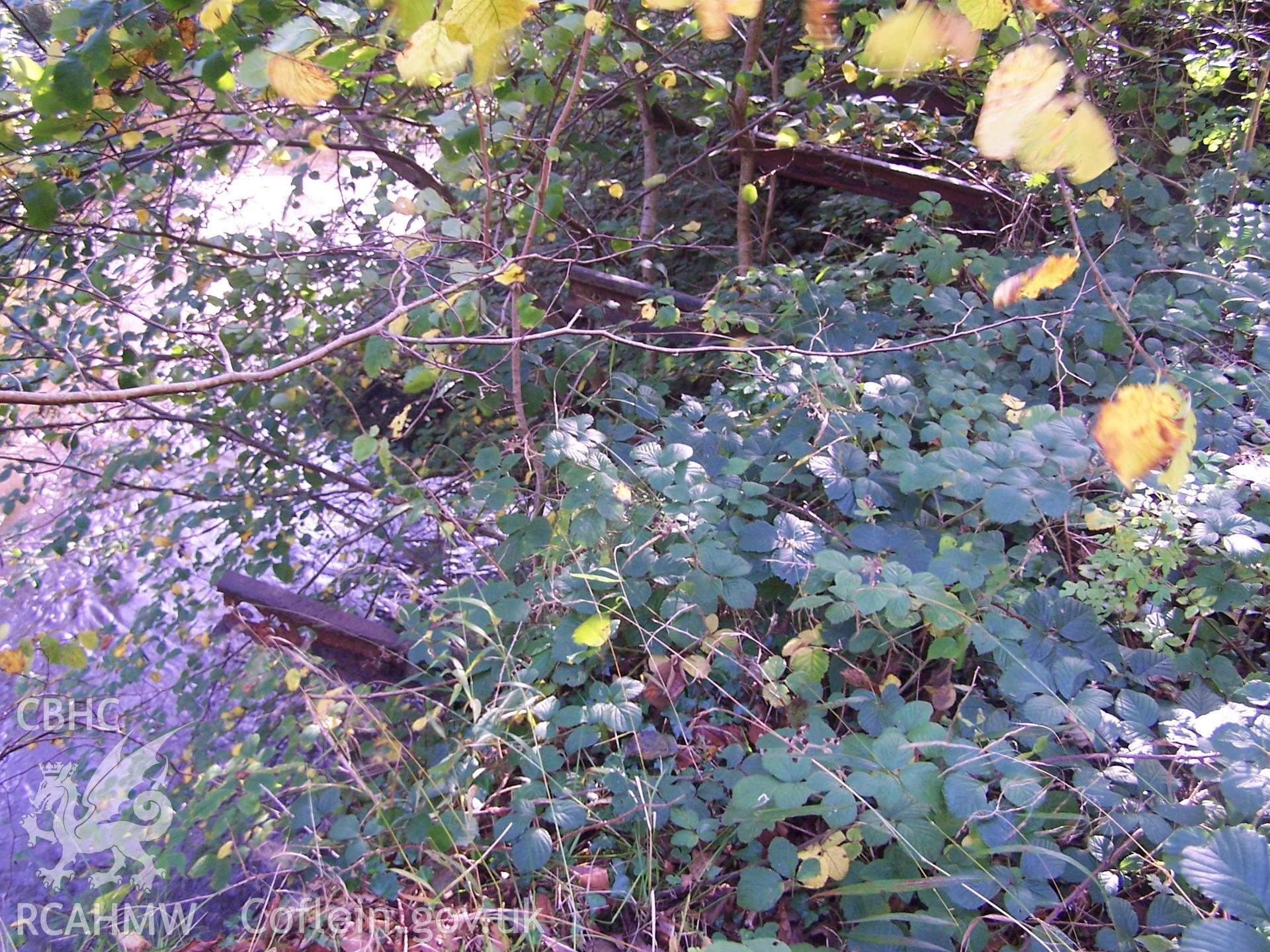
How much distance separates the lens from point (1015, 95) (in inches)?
33.0

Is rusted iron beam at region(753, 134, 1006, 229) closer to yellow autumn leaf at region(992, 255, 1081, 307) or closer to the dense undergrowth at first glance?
the dense undergrowth

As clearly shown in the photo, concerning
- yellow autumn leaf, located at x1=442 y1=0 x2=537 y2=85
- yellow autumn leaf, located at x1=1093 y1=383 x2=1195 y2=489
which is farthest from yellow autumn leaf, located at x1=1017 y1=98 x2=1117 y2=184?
yellow autumn leaf, located at x1=442 y1=0 x2=537 y2=85

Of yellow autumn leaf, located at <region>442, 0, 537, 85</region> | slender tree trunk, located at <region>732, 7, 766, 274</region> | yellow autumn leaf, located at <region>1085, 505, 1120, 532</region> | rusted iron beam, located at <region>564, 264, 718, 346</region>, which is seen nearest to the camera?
yellow autumn leaf, located at <region>442, 0, 537, 85</region>

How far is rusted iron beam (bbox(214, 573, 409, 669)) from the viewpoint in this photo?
8.36ft

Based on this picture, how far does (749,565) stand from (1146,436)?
2.60ft

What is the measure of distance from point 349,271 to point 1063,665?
2.80 meters

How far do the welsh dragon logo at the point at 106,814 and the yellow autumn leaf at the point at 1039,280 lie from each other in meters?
2.17

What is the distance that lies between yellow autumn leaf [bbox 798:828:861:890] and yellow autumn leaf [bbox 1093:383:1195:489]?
0.69 metres

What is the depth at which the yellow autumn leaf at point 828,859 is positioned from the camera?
Answer: 3.97ft

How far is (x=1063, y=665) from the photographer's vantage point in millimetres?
1305

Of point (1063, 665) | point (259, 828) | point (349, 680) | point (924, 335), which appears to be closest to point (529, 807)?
point (259, 828)

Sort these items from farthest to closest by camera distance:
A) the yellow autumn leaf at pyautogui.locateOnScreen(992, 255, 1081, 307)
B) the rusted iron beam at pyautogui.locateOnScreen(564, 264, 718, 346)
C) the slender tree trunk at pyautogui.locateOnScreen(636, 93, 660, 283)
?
the slender tree trunk at pyautogui.locateOnScreen(636, 93, 660, 283) < the rusted iron beam at pyautogui.locateOnScreen(564, 264, 718, 346) < the yellow autumn leaf at pyautogui.locateOnScreen(992, 255, 1081, 307)

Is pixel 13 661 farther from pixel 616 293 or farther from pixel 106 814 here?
pixel 616 293

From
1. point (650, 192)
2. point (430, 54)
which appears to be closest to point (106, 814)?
point (430, 54)
